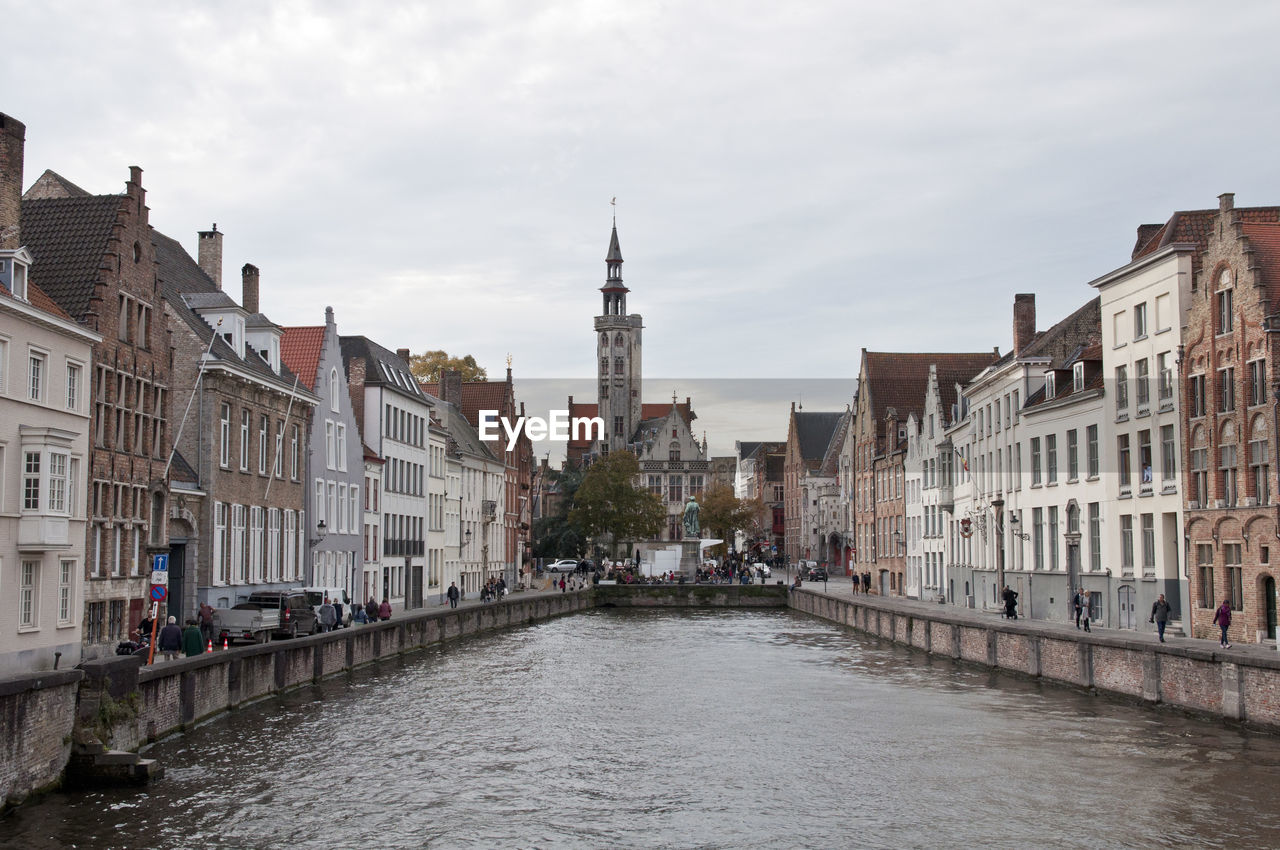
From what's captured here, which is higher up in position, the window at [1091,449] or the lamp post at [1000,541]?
the window at [1091,449]

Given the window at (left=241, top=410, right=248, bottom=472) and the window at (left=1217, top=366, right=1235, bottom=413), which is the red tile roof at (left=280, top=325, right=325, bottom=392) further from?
the window at (left=1217, top=366, right=1235, bottom=413)

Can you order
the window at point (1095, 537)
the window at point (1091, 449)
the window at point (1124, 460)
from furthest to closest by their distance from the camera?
1. the window at point (1091, 449)
2. the window at point (1095, 537)
3. the window at point (1124, 460)

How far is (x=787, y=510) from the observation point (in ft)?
462

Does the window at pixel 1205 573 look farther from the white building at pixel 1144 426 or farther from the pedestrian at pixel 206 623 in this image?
the pedestrian at pixel 206 623

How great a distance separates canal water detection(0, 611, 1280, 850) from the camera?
18453mm

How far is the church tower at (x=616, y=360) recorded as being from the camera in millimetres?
164875

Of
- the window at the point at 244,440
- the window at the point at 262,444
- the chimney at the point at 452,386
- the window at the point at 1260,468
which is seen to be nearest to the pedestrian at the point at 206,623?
the window at the point at 244,440

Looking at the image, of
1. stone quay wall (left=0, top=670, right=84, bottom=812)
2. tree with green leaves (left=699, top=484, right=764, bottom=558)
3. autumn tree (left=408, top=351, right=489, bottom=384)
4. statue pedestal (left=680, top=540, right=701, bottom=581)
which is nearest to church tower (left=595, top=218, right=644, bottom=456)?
tree with green leaves (left=699, top=484, right=764, bottom=558)

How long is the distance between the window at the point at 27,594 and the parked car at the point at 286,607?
896 centimetres

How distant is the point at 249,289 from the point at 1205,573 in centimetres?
3384

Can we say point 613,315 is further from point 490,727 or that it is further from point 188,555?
point 490,727

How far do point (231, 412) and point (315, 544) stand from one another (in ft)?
32.5

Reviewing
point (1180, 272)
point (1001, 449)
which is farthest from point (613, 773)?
point (1001, 449)

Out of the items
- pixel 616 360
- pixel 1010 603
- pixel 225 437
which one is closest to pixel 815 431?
pixel 616 360
